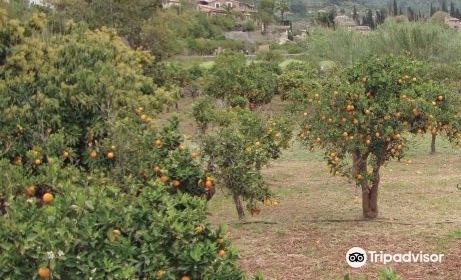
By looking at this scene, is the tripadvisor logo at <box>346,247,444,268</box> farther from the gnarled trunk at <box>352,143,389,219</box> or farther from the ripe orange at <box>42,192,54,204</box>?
the ripe orange at <box>42,192,54,204</box>

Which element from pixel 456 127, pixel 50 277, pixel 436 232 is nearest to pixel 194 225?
pixel 50 277

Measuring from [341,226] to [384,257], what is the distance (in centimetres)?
165

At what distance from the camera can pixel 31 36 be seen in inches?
237

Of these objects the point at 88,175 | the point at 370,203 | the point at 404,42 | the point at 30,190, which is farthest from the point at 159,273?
the point at 404,42

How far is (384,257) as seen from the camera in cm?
627

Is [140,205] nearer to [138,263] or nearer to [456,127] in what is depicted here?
[138,263]

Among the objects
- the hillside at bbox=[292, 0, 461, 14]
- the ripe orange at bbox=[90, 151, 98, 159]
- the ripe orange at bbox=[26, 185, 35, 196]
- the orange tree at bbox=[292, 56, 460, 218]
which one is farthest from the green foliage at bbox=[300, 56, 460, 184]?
the hillside at bbox=[292, 0, 461, 14]

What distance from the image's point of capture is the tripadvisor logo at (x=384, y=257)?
241 inches

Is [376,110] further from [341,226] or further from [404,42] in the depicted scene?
[404,42]

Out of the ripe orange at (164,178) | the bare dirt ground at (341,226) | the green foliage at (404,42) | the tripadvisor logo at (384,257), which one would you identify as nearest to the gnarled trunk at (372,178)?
the bare dirt ground at (341,226)

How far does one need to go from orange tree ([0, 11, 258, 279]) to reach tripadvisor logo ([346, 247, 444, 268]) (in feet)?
7.11

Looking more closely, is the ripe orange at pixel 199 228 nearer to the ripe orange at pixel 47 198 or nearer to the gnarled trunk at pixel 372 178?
the ripe orange at pixel 47 198

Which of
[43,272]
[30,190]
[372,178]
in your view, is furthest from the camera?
[372,178]

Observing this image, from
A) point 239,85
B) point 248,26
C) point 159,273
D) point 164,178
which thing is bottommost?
point 239,85
